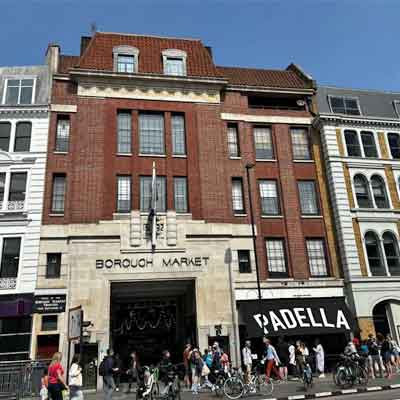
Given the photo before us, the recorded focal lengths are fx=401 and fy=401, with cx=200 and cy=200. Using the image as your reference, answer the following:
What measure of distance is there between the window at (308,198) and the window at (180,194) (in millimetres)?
8294

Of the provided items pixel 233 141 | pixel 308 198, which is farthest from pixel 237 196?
pixel 308 198

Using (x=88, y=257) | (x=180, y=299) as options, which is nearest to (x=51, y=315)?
(x=88, y=257)

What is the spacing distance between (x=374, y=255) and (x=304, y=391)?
13533mm

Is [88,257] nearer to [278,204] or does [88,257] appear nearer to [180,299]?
[180,299]

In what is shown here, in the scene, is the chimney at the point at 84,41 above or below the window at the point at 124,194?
above

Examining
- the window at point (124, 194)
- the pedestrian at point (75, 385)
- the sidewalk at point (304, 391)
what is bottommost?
→ the sidewalk at point (304, 391)

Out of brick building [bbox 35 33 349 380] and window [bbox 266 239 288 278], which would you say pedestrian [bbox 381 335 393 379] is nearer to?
brick building [bbox 35 33 349 380]

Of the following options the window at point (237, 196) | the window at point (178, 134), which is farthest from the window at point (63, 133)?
the window at point (237, 196)

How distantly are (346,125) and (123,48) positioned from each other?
17491 millimetres

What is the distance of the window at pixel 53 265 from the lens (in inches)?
926

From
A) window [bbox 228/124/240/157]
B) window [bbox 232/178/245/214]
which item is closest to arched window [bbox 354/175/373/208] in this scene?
window [bbox 232/178/245/214]

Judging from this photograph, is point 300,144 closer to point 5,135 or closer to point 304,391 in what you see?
point 304,391

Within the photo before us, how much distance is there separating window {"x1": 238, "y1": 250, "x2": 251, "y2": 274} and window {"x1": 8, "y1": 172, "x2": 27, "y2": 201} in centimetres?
1408

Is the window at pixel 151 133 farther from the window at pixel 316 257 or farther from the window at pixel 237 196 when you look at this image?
the window at pixel 316 257
